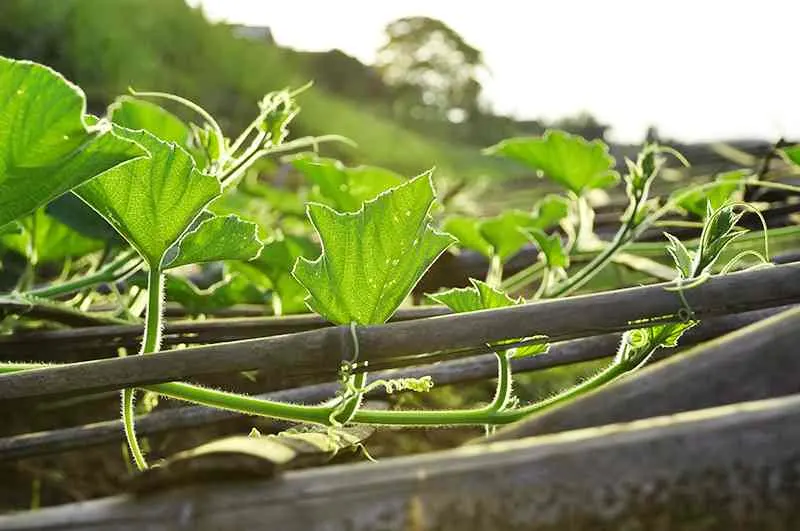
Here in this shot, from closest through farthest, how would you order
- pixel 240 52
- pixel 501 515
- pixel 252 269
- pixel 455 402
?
1. pixel 501 515
2. pixel 252 269
3. pixel 455 402
4. pixel 240 52

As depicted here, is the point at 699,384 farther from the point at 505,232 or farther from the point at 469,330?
the point at 505,232

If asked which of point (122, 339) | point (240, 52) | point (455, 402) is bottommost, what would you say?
point (455, 402)

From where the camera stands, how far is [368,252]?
546 millimetres

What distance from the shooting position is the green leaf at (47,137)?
0.46m

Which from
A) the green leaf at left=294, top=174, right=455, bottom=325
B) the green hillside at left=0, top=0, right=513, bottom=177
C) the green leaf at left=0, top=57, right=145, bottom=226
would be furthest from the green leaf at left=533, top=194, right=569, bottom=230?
the green hillside at left=0, top=0, right=513, bottom=177

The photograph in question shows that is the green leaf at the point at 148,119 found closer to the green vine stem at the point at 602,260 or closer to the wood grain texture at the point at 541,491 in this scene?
the green vine stem at the point at 602,260

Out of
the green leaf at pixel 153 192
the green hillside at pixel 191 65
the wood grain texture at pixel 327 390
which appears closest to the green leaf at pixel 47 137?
the green leaf at pixel 153 192

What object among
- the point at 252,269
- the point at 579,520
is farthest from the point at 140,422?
the point at 579,520

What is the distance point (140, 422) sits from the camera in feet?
2.70

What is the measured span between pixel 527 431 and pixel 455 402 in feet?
3.38

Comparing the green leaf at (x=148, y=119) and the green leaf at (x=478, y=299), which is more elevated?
the green leaf at (x=148, y=119)

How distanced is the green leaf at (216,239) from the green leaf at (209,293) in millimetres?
363

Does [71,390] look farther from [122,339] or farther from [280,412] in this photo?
[122,339]

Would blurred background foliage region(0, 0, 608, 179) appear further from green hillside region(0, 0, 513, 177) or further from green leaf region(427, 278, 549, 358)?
green leaf region(427, 278, 549, 358)
